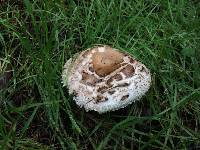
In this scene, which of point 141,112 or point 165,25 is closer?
point 141,112

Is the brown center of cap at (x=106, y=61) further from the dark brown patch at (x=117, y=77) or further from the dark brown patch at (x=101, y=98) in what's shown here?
the dark brown patch at (x=101, y=98)

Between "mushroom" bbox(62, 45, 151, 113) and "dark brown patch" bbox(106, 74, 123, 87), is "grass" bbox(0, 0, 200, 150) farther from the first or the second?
"dark brown patch" bbox(106, 74, 123, 87)

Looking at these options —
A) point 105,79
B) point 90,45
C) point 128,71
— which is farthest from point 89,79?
point 90,45

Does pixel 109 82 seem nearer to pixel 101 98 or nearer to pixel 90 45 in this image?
pixel 101 98

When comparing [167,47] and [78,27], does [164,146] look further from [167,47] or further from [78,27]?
[78,27]

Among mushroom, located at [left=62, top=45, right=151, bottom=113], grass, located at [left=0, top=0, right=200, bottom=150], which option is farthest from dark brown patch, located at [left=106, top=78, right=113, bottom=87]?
grass, located at [left=0, top=0, right=200, bottom=150]

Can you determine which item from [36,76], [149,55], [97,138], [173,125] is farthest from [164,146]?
[36,76]

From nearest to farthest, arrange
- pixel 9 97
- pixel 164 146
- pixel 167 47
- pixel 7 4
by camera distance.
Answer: pixel 164 146, pixel 9 97, pixel 167 47, pixel 7 4

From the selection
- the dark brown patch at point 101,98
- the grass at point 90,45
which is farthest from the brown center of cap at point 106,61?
the grass at point 90,45
